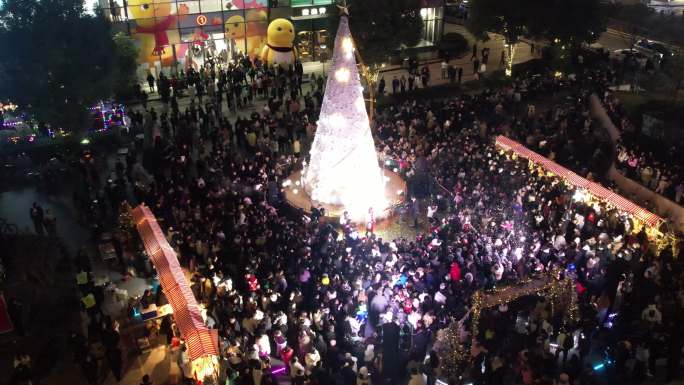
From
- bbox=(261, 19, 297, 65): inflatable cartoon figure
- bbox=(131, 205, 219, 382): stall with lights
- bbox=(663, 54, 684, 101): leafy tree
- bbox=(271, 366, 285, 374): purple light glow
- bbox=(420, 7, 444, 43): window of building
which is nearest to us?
bbox=(131, 205, 219, 382): stall with lights

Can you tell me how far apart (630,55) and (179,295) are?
2893 cm

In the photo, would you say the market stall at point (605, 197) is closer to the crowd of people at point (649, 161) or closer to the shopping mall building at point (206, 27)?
the crowd of people at point (649, 161)

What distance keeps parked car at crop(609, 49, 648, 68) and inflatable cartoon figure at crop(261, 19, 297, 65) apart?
17.3 metres

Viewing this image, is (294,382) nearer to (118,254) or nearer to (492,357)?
(492,357)

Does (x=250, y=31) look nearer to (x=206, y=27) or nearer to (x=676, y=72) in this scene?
(x=206, y=27)

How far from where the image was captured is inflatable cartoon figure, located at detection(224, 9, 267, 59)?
104ft

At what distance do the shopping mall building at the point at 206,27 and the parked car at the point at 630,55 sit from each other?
1094 centimetres

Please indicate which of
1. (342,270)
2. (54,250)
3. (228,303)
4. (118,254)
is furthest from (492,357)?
(54,250)

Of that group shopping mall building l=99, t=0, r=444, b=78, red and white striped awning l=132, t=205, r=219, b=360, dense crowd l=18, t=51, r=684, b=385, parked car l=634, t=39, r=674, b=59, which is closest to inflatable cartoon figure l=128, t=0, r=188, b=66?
shopping mall building l=99, t=0, r=444, b=78

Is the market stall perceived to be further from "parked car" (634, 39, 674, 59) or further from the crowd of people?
"parked car" (634, 39, 674, 59)

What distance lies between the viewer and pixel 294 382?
11242 mm

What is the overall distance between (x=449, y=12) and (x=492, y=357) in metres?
36.1

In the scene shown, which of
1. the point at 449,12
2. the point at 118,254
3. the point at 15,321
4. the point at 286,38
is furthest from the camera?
the point at 449,12

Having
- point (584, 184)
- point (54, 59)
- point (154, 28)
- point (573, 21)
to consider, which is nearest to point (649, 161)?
point (584, 184)
